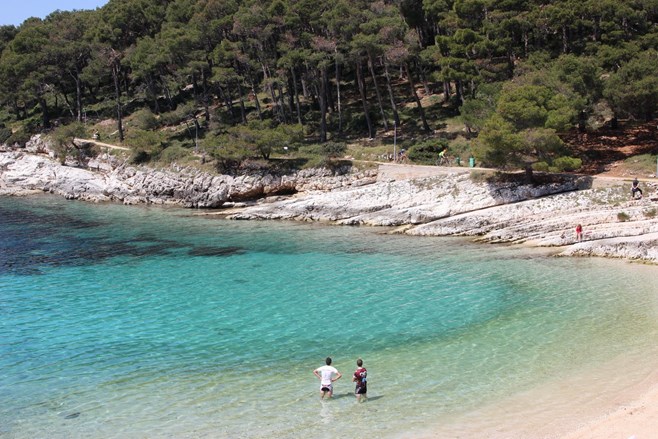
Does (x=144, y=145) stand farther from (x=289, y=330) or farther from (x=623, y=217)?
(x=623, y=217)

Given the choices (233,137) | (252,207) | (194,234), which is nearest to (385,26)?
(233,137)

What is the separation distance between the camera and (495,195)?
42.2 m

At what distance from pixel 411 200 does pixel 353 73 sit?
125 ft

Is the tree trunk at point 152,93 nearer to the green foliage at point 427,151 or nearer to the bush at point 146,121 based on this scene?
the bush at point 146,121

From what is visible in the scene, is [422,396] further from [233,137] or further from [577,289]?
[233,137]

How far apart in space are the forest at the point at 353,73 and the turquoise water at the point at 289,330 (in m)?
15.3

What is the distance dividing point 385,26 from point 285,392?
149 ft

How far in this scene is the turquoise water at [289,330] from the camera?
16562 mm

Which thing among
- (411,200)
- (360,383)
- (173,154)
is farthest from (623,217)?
(173,154)

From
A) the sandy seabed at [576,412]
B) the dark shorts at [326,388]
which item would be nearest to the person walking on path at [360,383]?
the dark shorts at [326,388]

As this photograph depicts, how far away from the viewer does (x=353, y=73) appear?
258 feet

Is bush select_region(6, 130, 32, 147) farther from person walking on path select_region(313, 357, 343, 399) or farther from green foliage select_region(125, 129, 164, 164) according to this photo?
person walking on path select_region(313, 357, 343, 399)

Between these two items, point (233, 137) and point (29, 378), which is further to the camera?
point (233, 137)

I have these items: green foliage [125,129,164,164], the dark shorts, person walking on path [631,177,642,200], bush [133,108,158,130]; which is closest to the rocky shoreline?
person walking on path [631,177,642,200]
